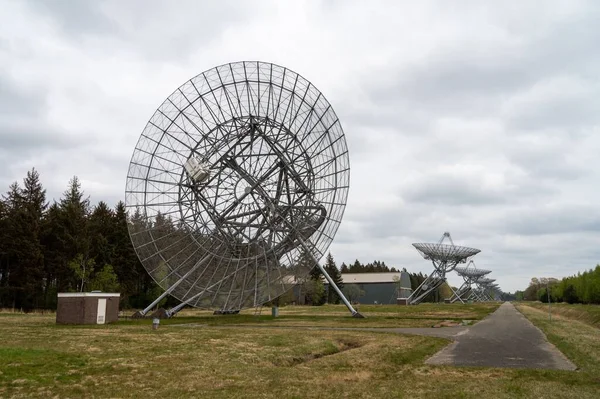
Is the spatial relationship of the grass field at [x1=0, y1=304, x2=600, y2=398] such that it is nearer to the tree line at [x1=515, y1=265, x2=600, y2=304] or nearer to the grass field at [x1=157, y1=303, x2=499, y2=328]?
the grass field at [x1=157, y1=303, x2=499, y2=328]

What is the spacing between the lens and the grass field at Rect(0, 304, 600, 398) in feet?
47.2

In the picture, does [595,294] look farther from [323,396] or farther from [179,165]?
[323,396]

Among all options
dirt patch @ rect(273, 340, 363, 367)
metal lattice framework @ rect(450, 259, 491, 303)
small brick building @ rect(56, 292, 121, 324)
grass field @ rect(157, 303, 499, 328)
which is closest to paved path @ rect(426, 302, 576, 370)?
dirt patch @ rect(273, 340, 363, 367)

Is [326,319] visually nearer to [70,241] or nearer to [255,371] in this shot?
[255,371]

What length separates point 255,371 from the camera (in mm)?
17828

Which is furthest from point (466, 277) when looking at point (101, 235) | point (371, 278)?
point (101, 235)

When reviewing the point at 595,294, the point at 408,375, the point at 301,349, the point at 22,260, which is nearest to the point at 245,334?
the point at 301,349

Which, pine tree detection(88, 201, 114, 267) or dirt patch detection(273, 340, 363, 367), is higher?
pine tree detection(88, 201, 114, 267)

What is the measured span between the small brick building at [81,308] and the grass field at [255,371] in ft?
34.7

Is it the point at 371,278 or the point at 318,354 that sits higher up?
the point at 371,278

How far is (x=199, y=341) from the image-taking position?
25859 millimetres

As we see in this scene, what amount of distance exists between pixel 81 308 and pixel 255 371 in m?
24.1

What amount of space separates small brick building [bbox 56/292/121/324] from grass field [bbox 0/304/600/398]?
10576mm

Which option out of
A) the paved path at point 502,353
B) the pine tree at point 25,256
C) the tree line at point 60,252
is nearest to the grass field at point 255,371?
the paved path at point 502,353
